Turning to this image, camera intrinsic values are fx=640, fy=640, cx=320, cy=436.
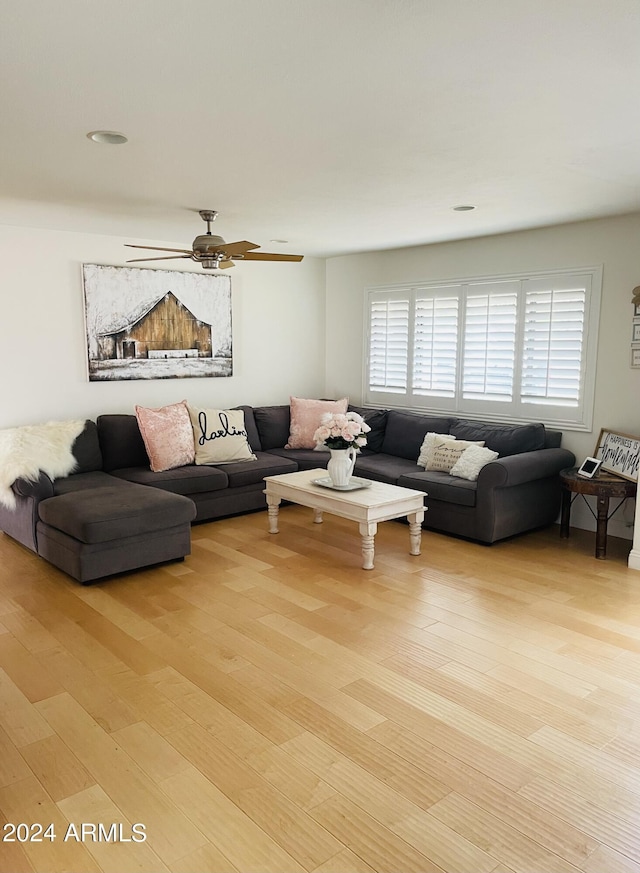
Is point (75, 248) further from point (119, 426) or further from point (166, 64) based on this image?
point (166, 64)

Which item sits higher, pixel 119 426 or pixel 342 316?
pixel 342 316

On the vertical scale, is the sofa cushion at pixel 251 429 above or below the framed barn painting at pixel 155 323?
below

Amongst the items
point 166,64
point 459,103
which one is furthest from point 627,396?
point 166,64

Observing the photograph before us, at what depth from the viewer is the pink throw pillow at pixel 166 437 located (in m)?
5.37

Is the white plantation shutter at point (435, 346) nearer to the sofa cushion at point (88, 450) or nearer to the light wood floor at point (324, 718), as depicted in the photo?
the light wood floor at point (324, 718)

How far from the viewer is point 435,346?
624 centimetres

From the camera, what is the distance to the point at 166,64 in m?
2.21

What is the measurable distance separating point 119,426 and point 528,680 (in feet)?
13.0

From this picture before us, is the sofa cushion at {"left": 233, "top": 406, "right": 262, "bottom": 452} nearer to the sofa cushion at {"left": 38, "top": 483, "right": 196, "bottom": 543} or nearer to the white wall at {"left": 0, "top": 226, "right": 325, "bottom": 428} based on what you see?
the white wall at {"left": 0, "top": 226, "right": 325, "bottom": 428}

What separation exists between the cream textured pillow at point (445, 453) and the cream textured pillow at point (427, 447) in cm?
4

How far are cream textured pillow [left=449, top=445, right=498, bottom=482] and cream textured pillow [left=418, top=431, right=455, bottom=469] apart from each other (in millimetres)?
344

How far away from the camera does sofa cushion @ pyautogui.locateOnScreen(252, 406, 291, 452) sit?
21.4ft

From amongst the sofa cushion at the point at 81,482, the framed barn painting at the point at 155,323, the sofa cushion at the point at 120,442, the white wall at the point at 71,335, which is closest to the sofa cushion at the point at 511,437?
the white wall at the point at 71,335

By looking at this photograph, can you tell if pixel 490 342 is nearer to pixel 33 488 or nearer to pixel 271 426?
pixel 271 426
